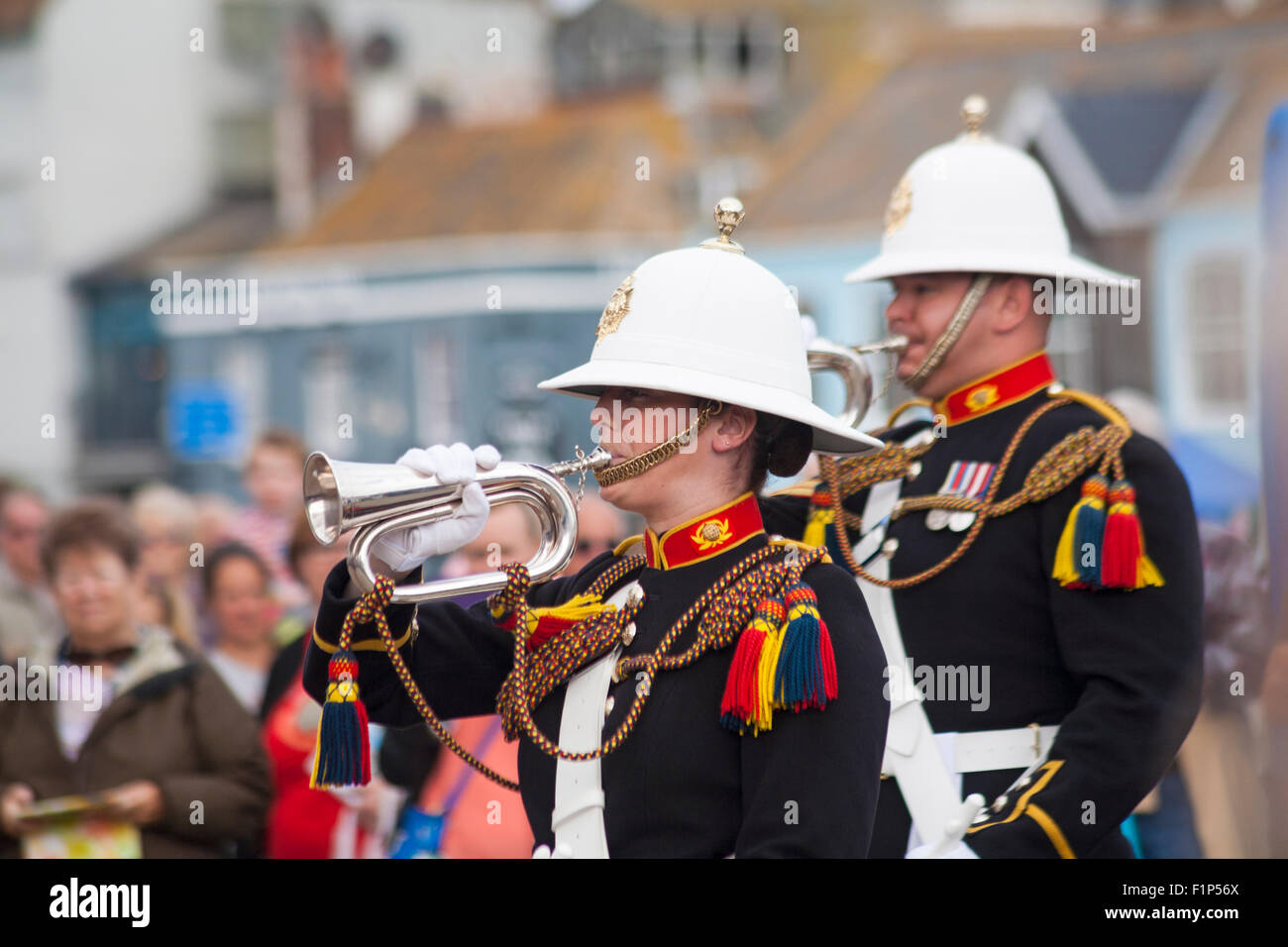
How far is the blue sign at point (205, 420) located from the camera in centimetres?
2508

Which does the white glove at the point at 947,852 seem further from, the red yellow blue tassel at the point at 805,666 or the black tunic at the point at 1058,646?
the red yellow blue tassel at the point at 805,666

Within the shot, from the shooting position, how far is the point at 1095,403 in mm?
3785

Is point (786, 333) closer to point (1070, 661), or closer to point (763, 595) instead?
point (763, 595)

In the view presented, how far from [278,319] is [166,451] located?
4.14 m

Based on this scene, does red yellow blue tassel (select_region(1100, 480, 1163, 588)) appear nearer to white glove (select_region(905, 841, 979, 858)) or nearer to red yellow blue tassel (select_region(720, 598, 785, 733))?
white glove (select_region(905, 841, 979, 858))

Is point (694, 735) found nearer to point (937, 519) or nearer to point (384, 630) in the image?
point (384, 630)

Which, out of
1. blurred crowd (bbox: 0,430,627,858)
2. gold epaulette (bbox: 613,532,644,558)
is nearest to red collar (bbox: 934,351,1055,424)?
gold epaulette (bbox: 613,532,644,558)

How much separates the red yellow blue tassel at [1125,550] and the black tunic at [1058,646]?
1.2 inches

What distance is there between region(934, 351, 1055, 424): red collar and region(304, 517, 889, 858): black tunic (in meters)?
0.99

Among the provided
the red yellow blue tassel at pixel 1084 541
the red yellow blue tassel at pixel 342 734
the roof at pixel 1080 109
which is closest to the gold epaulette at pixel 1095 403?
the red yellow blue tassel at pixel 1084 541

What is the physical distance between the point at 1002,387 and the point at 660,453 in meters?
1.17

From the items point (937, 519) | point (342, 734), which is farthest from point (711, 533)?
point (937, 519)
